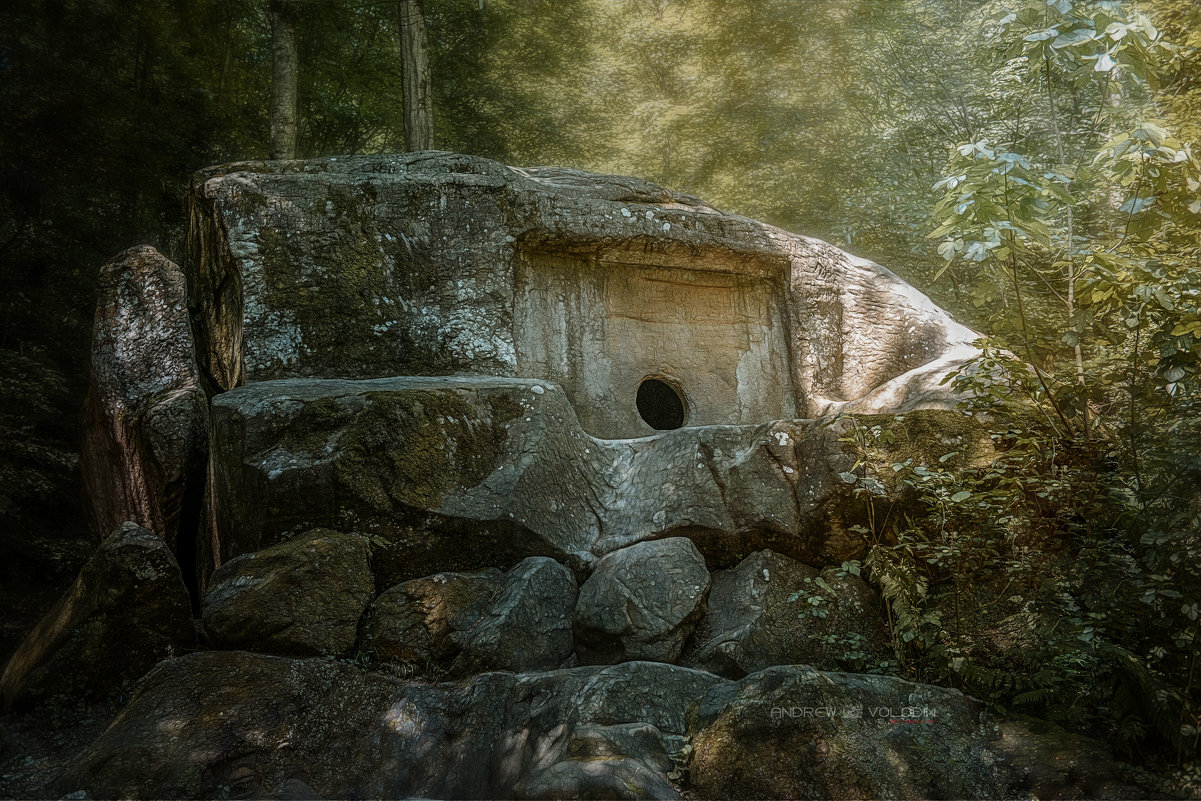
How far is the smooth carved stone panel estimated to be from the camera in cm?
713

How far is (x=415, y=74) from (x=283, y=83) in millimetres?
1723

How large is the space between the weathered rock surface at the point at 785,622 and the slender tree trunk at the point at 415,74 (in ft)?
23.0

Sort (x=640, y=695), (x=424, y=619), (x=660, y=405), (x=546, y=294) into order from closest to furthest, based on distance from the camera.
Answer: (x=640, y=695), (x=424, y=619), (x=546, y=294), (x=660, y=405)

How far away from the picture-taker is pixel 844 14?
14.7m

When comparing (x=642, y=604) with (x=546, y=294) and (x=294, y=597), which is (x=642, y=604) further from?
(x=546, y=294)

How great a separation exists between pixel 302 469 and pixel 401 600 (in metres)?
0.92

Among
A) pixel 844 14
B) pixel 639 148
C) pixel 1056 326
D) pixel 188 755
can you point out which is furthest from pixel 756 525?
pixel 844 14

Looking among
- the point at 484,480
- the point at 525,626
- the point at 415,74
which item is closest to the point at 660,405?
the point at 415,74

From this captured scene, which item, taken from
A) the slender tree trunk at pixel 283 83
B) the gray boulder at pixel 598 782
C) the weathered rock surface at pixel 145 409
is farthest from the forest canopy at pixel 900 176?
the weathered rock surface at pixel 145 409

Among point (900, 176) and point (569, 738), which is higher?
point (900, 176)

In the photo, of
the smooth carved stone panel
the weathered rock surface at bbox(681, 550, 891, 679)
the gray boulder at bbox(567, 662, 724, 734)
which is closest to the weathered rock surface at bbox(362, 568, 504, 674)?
the gray boulder at bbox(567, 662, 724, 734)

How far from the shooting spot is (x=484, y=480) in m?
5.14

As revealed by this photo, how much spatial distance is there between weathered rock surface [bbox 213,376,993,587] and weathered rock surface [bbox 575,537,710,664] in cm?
34

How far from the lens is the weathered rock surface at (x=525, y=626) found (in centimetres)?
430
